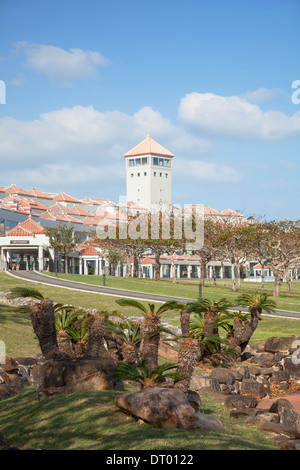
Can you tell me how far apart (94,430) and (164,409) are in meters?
1.36

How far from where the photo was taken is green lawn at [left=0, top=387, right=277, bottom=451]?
8.78 metres

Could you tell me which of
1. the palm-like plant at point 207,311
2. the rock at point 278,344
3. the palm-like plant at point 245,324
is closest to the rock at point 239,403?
the palm-like plant at point 207,311

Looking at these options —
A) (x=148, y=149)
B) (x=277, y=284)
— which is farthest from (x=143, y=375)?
(x=148, y=149)

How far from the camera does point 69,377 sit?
473 inches

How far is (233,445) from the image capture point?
8.78 metres

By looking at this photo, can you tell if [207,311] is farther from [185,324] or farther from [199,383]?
[199,383]

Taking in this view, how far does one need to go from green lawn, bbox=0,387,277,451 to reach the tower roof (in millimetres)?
153316

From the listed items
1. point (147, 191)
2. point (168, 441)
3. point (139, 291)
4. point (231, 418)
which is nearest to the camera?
point (168, 441)

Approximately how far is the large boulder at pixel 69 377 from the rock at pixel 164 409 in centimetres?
230

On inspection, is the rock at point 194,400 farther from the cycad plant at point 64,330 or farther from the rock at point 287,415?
the cycad plant at point 64,330
